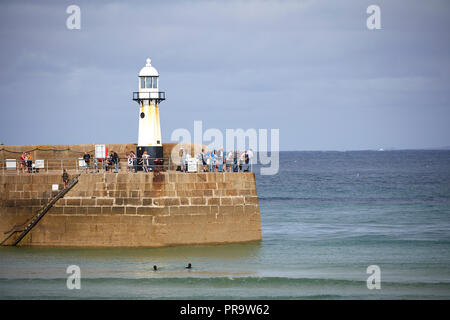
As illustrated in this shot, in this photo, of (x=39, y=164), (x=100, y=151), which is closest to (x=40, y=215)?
(x=39, y=164)

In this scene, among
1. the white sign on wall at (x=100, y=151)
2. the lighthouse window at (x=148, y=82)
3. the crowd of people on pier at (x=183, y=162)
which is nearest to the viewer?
the crowd of people on pier at (x=183, y=162)

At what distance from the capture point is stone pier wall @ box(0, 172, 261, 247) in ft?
93.3

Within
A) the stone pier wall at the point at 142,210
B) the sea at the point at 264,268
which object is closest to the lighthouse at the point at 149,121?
the stone pier wall at the point at 142,210

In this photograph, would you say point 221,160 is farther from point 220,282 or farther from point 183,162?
point 220,282

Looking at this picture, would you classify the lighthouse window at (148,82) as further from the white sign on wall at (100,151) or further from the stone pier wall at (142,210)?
the stone pier wall at (142,210)

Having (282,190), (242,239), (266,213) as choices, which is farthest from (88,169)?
(282,190)

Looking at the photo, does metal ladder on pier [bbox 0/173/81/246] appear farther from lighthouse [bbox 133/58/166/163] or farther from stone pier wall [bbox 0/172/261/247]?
lighthouse [bbox 133/58/166/163]

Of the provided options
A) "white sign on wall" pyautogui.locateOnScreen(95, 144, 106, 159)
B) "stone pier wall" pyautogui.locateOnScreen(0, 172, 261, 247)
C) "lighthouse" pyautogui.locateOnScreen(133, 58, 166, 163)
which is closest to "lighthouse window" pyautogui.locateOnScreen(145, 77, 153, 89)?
"lighthouse" pyautogui.locateOnScreen(133, 58, 166, 163)

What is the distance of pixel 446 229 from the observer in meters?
37.8

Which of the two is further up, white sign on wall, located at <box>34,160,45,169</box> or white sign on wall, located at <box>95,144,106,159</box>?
white sign on wall, located at <box>95,144,106,159</box>

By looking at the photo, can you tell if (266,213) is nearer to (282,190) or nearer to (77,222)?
(77,222)

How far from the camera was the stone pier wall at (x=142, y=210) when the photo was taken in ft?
93.3

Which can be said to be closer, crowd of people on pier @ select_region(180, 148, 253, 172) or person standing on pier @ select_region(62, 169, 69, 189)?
person standing on pier @ select_region(62, 169, 69, 189)
